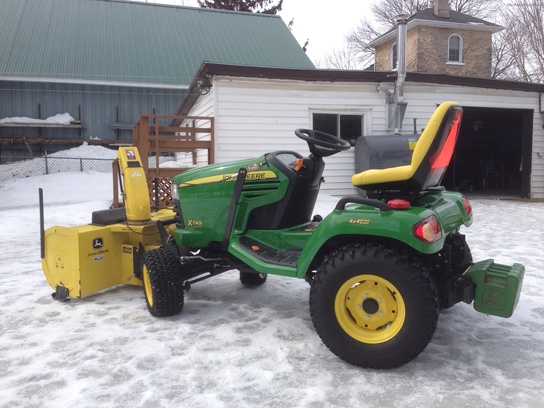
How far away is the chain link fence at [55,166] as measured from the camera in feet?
56.5

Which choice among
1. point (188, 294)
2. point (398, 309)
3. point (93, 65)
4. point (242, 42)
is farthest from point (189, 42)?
point (398, 309)

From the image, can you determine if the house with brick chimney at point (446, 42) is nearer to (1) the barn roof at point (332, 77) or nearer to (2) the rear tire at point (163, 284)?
(1) the barn roof at point (332, 77)

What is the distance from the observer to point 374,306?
289cm

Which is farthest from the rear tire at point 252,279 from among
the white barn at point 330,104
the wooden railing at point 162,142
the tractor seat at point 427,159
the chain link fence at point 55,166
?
the chain link fence at point 55,166

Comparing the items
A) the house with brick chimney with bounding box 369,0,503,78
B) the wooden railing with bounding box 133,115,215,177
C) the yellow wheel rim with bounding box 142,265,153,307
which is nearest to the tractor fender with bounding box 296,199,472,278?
the yellow wheel rim with bounding box 142,265,153,307

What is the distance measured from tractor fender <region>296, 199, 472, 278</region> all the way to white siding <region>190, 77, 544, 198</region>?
311 inches

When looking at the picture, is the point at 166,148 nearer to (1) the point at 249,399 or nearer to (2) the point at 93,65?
(1) the point at 249,399

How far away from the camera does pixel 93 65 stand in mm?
19062

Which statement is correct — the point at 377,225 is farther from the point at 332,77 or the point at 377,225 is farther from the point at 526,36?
the point at 526,36

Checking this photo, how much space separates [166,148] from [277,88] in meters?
2.89

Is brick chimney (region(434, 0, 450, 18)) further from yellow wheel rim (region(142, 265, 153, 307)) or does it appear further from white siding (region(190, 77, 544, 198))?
yellow wheel rim (region(142, 265, 153, 307))

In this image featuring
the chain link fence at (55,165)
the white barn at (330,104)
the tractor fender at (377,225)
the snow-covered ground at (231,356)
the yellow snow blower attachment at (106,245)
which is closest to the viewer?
the snow-covered ground at (231,356)

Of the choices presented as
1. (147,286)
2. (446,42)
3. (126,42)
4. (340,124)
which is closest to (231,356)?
(147,286)

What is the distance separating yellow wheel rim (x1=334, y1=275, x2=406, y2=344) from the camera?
9.36ft
